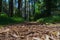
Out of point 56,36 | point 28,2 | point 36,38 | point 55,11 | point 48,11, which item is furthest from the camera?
point 28,2

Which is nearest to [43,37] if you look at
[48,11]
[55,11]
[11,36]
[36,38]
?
[36,38]

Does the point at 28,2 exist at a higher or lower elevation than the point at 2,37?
lower

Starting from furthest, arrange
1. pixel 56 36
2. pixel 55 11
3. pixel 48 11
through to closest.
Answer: pixel 55 11, pixel 48 11, pixel 56 36

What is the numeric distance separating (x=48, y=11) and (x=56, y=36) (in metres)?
18.9

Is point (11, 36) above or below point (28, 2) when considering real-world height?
above

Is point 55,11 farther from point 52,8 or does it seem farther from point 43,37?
point 43,37

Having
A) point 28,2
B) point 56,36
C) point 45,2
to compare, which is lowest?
point 28,2

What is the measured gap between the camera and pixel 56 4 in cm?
2484

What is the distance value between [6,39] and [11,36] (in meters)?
0.21

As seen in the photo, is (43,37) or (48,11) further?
(48,11)

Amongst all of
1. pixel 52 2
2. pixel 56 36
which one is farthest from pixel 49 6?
pixel 56 36

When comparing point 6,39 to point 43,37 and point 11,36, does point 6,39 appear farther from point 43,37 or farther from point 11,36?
point 43,37

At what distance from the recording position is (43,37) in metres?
4.61

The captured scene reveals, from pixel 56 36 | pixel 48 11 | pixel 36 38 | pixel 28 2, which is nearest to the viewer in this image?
pixel 36 38
